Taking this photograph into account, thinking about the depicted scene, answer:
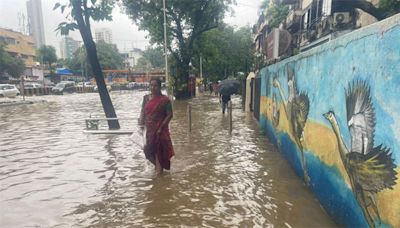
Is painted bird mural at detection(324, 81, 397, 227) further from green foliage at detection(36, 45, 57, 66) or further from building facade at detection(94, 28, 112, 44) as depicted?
building facade at detection(94, 28, 112, 44)

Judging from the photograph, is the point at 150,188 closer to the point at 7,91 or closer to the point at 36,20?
the point at 7,91

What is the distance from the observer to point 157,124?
5.53 meters

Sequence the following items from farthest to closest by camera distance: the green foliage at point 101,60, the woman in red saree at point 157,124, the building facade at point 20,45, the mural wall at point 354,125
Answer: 1. the green foliage at point 101,60
2. the building facade at point 20,45
3. the woman in red saree at point 157,124
4. the mural wall at point 354,125

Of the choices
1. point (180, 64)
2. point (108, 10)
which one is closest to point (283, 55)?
point (108, 10)

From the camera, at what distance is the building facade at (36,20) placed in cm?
8338

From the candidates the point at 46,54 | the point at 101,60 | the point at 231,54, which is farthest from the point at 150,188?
the point at 101,60

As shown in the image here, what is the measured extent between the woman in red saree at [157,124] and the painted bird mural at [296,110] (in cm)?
221

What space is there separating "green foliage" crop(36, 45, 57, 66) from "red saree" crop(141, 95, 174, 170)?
71771 mm

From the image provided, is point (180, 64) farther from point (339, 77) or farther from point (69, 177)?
point (339, 77)

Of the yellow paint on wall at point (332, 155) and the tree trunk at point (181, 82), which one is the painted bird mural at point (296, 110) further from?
the tree trunk at point (181, 82)

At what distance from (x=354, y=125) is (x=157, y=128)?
3.25 meters

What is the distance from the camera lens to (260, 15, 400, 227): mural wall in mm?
2588

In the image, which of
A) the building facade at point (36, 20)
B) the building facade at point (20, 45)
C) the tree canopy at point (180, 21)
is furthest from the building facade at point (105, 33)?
the tree canopy at point (180, 21)

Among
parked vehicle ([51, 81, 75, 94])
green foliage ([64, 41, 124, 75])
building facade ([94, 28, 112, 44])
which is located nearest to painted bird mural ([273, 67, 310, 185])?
parked vehicle ([51, 81, 75, 94])
